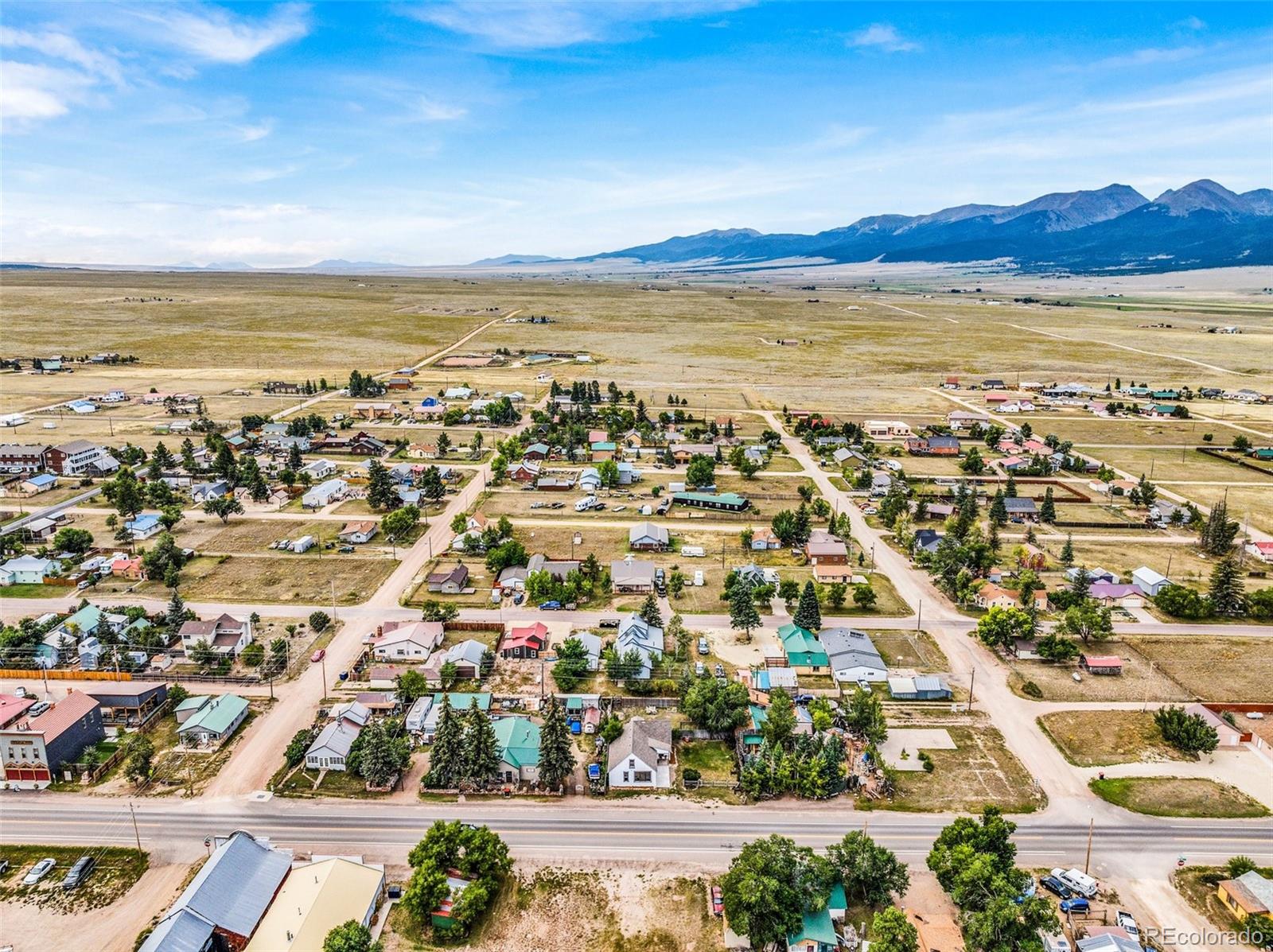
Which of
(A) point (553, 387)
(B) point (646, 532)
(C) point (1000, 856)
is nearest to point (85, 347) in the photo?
(A) point (553, 387)

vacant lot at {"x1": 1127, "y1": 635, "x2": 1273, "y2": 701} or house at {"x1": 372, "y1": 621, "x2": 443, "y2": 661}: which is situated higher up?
house at {"x1": 372, "y1": 621, "x2": 443, "y2": 661}

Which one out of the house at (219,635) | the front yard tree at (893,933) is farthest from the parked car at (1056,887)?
the house at (219,635)

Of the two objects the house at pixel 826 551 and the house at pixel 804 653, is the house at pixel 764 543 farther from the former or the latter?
the house at pixel 804 653

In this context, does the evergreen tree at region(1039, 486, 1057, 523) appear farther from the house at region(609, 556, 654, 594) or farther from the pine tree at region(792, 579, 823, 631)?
the house at region(609, 556, 654, 594)

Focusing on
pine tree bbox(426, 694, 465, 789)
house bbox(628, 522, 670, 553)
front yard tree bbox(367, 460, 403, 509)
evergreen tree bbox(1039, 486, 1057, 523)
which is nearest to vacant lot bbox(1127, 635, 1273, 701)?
evergreen tree bbox(1039, 486, 1057, 523)

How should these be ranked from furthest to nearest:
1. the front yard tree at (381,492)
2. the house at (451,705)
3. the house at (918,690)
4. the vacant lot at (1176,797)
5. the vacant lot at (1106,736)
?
the front yard tree at (381,492)
the house at (918,690)
the house at (451,705)
the vacant lot at (1106,736)
the vacant lot at (1176,797)

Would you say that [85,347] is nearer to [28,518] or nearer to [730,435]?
[28,518]
